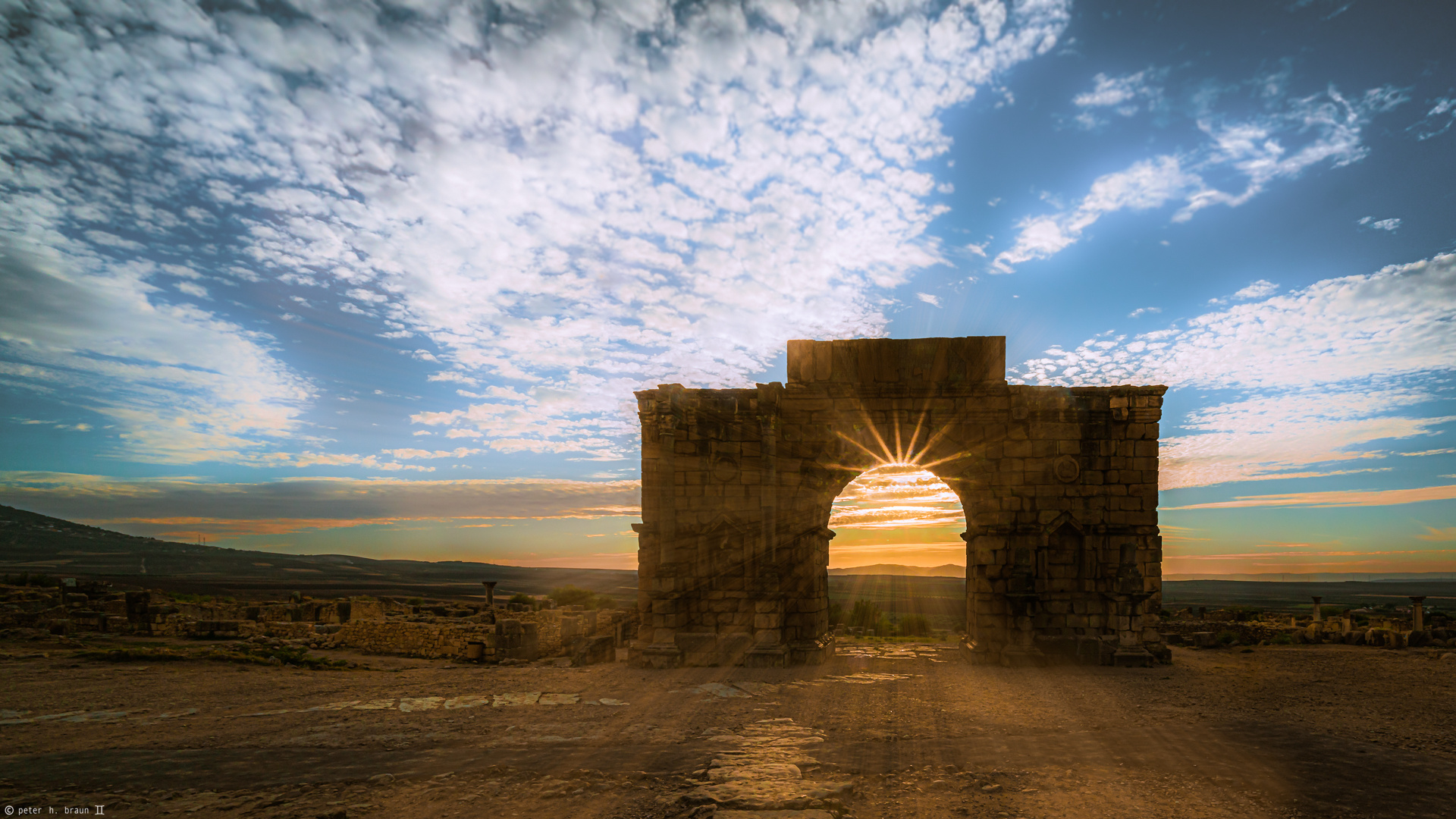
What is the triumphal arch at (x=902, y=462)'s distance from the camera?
520 inches

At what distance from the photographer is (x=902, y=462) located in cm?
1403

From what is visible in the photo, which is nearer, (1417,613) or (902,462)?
(902,462)

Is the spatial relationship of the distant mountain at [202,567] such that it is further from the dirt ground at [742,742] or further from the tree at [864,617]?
the dirt ground at [742,742]

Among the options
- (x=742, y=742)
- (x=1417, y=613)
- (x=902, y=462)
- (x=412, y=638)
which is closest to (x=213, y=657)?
(x=412, y=638)

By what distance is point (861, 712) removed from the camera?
30.2 feet

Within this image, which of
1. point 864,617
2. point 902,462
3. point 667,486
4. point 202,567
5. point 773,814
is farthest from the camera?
point 202,567

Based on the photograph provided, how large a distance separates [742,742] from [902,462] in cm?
781

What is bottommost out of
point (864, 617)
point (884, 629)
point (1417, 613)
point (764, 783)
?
point (864, 617)

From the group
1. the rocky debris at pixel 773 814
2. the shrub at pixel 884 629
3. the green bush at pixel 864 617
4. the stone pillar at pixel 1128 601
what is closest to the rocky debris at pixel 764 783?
the rocky debris at pixel 773 814

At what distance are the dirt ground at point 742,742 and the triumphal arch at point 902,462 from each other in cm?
99

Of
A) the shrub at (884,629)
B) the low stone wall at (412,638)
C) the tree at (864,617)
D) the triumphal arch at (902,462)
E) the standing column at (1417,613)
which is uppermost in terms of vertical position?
the triumphal arch at (902,462)

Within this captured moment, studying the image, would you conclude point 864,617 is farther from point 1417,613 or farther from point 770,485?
point 770,485

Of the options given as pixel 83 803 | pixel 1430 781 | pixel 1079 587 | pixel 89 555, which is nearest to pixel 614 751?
pixel 83 803

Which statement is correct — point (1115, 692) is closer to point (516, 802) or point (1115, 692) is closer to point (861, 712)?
point (861, 712)
